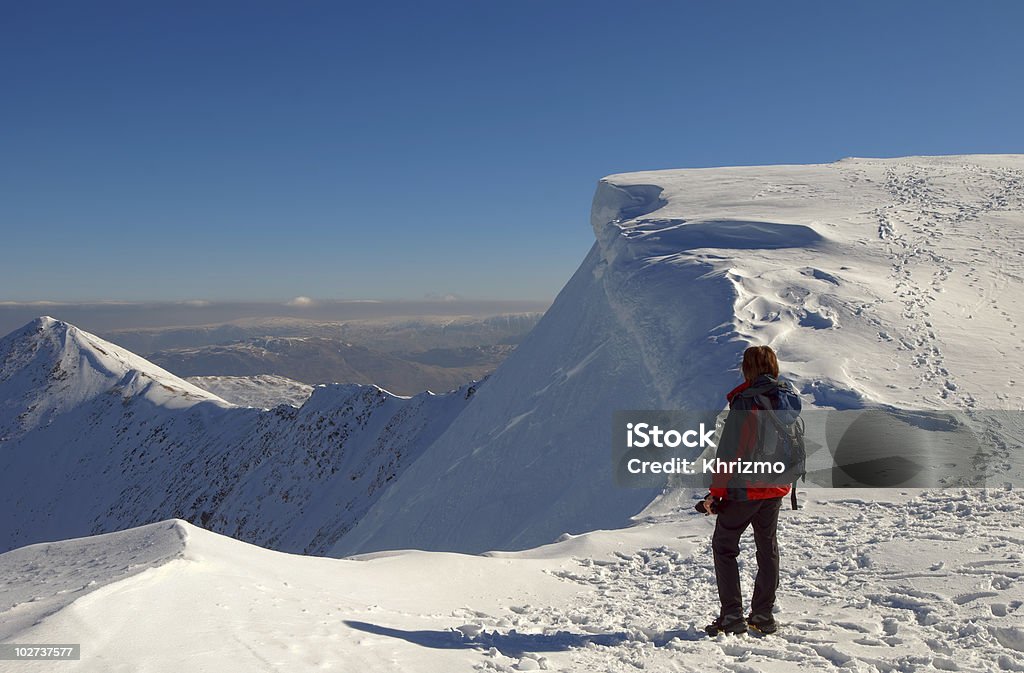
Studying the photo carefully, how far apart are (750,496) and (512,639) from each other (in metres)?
2.02

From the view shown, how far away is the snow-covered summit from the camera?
7988 centimetres

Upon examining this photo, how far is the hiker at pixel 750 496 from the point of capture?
175 inches

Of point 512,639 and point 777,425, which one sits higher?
point 777,425

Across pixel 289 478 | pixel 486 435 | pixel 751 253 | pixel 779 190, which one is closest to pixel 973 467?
pixel 751 253

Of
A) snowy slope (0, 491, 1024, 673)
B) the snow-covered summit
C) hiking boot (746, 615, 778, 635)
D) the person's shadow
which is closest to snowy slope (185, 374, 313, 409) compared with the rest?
the snow-covered summit

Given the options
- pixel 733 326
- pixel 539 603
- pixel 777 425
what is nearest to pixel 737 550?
pixel 777 425

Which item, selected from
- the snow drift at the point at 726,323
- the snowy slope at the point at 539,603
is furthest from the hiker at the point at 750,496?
the snow drift at the point at 726,323

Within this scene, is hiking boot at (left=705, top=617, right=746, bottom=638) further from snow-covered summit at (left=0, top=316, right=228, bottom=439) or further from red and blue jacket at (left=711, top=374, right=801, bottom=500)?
snow-covered summit at (left=0, top=316, right=228, bottom=439)

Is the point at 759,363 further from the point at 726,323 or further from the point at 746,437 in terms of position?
the point at 726,323

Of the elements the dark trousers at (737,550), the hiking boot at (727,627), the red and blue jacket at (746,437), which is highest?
the red and blue jacket at (746,437)

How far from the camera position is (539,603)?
5.82 meters

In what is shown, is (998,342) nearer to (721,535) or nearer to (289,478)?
(721,535)

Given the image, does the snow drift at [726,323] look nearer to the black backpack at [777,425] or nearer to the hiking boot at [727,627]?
the hiking boot at [727,627]

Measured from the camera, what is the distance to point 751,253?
15.9m
